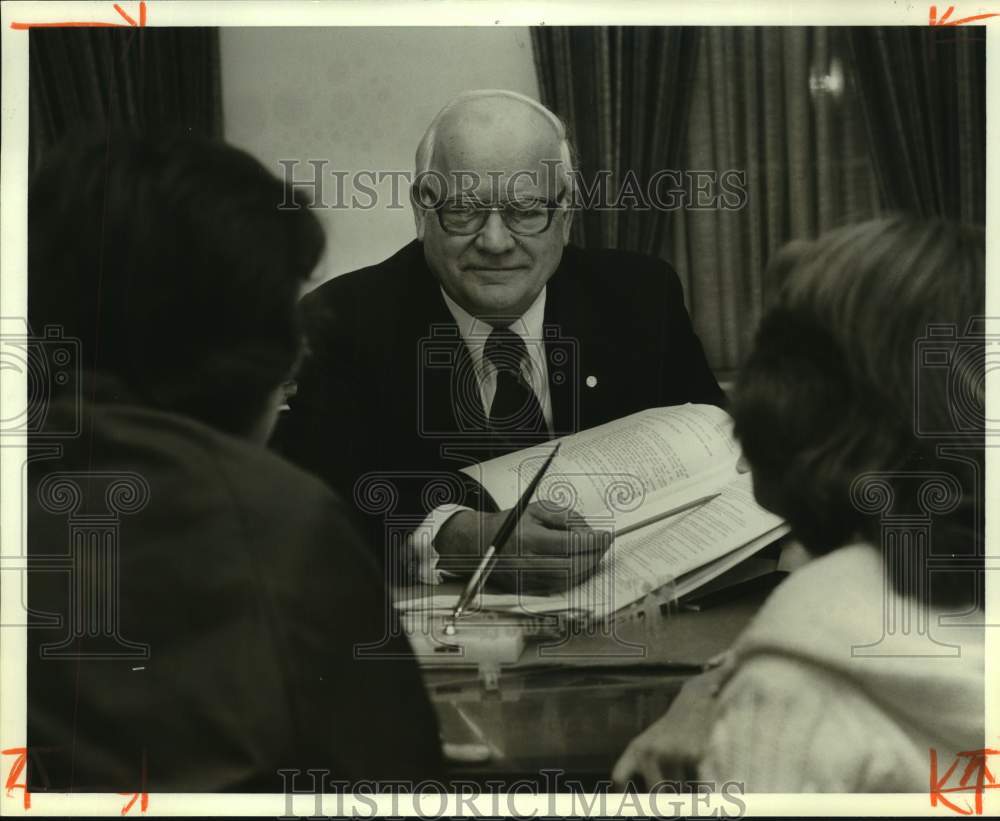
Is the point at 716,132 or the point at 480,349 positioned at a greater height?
the point at 716,132

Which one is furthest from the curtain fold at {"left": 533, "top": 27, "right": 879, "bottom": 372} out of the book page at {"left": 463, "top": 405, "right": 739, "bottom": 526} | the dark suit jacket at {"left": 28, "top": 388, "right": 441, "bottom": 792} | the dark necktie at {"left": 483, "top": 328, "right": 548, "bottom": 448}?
the dark suit jacket at {"left": 28, "top": 388, "right": 441, "bottom": 792}

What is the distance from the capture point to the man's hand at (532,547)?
1.61m

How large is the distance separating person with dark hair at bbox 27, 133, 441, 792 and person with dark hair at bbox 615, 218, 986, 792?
53cm

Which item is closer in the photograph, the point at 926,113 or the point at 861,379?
the point at 861,379

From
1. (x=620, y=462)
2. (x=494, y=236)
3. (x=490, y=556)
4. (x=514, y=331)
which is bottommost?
(x=490, y=556)

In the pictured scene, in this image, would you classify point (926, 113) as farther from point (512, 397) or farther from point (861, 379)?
point (512, 397)

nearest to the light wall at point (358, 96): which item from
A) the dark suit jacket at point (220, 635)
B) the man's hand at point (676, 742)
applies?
the dark suit jacket at point (220, 635)

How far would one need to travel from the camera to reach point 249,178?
161 centimetres

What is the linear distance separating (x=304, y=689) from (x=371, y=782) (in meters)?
0.21

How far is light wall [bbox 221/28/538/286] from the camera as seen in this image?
5.38 ft

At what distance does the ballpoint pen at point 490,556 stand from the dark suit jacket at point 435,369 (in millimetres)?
89

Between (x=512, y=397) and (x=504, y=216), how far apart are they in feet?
1.04

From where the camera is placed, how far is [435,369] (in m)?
1.65

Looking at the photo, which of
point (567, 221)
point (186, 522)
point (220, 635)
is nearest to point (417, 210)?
point (567, 221)
